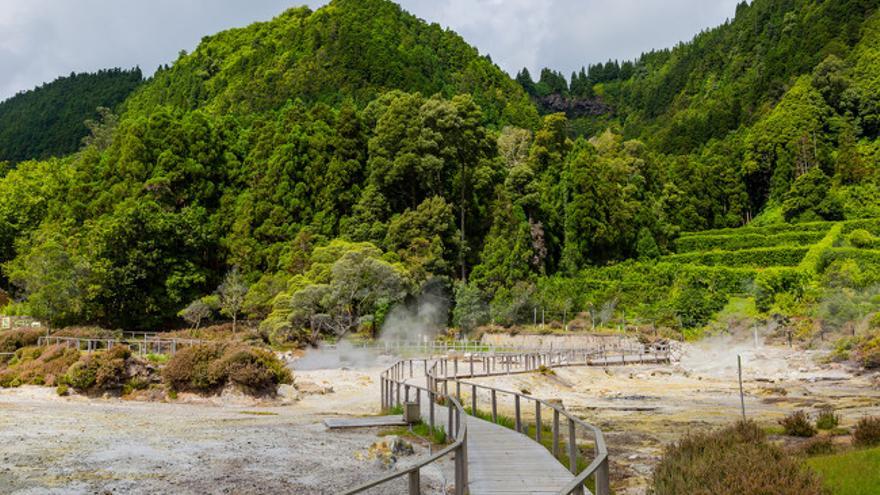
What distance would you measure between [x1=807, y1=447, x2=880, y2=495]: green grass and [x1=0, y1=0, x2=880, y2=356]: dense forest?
35254 mm

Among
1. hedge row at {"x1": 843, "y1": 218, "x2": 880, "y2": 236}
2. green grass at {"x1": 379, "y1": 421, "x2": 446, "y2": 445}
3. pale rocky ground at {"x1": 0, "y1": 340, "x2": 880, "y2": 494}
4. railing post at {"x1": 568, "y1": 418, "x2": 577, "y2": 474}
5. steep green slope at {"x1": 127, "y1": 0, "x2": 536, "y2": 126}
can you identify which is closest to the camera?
railing post at {"x1": 568, "y1": 418, "x2": 577, "y2": 474}

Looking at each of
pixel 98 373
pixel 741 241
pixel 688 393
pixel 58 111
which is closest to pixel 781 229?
pixel 741 241

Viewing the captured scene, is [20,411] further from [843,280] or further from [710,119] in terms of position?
[710,119]

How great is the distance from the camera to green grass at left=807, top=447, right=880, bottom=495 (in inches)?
388

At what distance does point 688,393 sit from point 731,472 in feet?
82.0

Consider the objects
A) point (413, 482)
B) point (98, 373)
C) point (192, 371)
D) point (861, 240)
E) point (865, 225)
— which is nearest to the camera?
point (413, 482)

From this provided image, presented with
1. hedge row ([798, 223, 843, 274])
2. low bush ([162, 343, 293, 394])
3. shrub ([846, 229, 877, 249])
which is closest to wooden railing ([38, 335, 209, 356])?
low bush ([162, 343, 293, 394])

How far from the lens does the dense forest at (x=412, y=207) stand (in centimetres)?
5366

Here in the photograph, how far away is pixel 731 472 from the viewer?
31.6ft

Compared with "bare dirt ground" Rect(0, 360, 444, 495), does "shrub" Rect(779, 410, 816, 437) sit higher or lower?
lower

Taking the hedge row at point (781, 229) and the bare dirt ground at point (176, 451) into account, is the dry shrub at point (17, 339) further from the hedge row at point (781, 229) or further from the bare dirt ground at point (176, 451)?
the hedge row at point (781, 229)

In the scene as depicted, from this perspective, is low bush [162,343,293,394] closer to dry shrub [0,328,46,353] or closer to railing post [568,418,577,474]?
dry shrub [0,328,46,353]

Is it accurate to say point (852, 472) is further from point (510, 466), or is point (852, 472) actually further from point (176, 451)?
point (176, 451)

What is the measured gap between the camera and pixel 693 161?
307 ft
